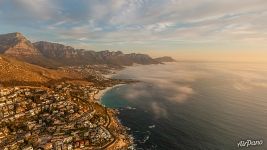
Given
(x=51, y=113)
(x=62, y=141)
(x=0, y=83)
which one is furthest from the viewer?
(x=0, y=83)

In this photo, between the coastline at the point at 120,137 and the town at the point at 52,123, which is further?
the coastline at the point at 120,137

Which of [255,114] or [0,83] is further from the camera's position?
[0,83]

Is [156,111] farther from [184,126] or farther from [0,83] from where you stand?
[0,83]

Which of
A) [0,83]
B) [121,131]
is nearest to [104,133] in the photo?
[121,131]

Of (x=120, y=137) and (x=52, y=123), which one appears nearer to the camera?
(x=120, y=137)

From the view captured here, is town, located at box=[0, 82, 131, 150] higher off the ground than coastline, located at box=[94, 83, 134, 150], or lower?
higher

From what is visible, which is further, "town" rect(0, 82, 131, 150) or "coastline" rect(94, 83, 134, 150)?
"coastline" rect(94, 83, 134, 150)

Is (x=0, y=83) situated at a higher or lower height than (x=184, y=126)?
higher

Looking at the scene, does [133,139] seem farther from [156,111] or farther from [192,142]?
[156,111]

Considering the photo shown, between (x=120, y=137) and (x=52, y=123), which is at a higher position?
(x=52, y=123)

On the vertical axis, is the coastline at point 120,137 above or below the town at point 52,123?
below

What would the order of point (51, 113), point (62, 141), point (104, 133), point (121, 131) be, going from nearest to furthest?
point (62, 141) < point (104, 133) < point (121, 131) < point (51, 113)
